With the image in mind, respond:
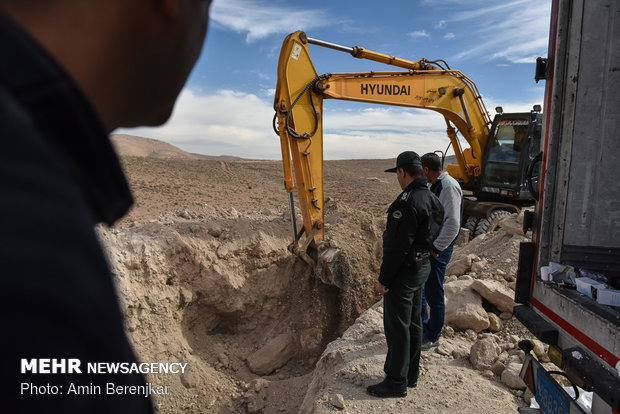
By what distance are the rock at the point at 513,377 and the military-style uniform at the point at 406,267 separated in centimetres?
80

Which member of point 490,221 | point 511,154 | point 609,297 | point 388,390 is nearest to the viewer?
point 609,297

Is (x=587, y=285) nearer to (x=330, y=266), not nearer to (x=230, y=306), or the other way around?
(x=330, y=266)

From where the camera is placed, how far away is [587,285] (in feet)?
7.98

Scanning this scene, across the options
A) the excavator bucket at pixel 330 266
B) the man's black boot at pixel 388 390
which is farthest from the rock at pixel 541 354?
the excavator bucket at pixel 330 266

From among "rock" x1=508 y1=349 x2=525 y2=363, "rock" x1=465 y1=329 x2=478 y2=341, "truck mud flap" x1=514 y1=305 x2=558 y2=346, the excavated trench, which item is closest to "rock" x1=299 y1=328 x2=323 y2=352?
the excavated trench

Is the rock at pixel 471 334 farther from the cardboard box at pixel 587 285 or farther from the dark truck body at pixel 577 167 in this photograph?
the cardboard box at pixel 587 285

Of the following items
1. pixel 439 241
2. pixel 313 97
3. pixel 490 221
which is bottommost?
pixel 490 221

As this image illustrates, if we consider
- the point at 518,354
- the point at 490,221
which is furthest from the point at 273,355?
the point at 490,221

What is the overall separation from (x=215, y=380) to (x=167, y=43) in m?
5.34

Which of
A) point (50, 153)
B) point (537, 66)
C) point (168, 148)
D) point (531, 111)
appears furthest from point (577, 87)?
point (168, 148)

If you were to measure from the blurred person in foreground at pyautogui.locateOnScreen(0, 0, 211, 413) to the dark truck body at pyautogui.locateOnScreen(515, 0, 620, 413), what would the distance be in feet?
8.05

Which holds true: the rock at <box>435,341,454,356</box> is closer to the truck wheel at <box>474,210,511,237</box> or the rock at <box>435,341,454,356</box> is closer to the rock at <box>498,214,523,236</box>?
the rock at <box>498,214,523,236</box>

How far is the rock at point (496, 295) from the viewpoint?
5215 mm

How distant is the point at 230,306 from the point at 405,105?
414cm
